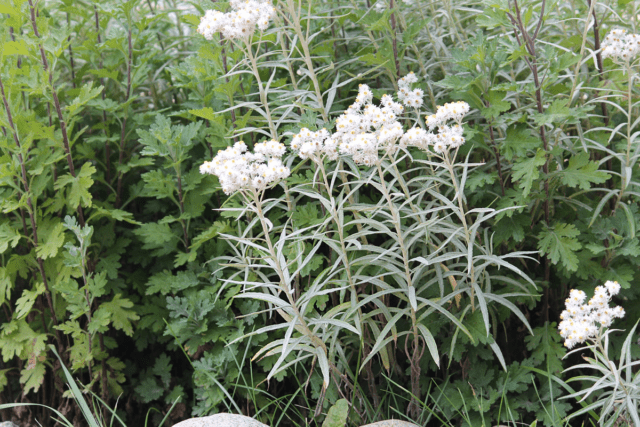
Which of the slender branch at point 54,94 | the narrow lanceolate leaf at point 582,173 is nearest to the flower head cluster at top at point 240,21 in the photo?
the slender branch at point 54,94

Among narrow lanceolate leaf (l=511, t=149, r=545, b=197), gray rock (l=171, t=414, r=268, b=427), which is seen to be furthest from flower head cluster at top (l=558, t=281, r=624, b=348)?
gray rock (l=171, t=414, r=268, b=427)

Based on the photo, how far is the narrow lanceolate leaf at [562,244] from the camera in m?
1.93

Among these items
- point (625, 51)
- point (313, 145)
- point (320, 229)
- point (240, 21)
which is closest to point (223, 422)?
point (320, 229)

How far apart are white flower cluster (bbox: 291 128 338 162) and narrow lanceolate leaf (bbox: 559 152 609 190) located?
A: 0.94 meters

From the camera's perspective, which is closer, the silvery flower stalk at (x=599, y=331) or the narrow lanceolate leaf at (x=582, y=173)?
the silvery flower stalk at (x=599, y=331)

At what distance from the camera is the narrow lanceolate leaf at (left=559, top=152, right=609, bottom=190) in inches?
76.7

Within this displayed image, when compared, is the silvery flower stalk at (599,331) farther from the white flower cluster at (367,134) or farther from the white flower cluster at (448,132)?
the white flower cluster at (367,134)

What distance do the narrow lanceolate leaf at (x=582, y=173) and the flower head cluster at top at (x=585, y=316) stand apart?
525 mm

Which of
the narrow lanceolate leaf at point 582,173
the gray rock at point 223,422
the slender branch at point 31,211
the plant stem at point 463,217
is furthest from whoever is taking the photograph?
the slender branch at point 31,211

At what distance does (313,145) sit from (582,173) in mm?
1066

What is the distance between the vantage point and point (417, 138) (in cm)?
162

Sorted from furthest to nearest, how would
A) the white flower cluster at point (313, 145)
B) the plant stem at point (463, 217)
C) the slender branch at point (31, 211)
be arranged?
the slender branch at point (31, 211) → the plant stem at point (463, 217) → the white flower cluster at point (313, 145)

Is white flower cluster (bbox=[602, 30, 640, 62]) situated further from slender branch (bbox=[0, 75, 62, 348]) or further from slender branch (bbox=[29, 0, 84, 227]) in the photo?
slender branch (bbox=[0, 75, 62, 348])

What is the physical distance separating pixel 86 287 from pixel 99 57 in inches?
44.7
